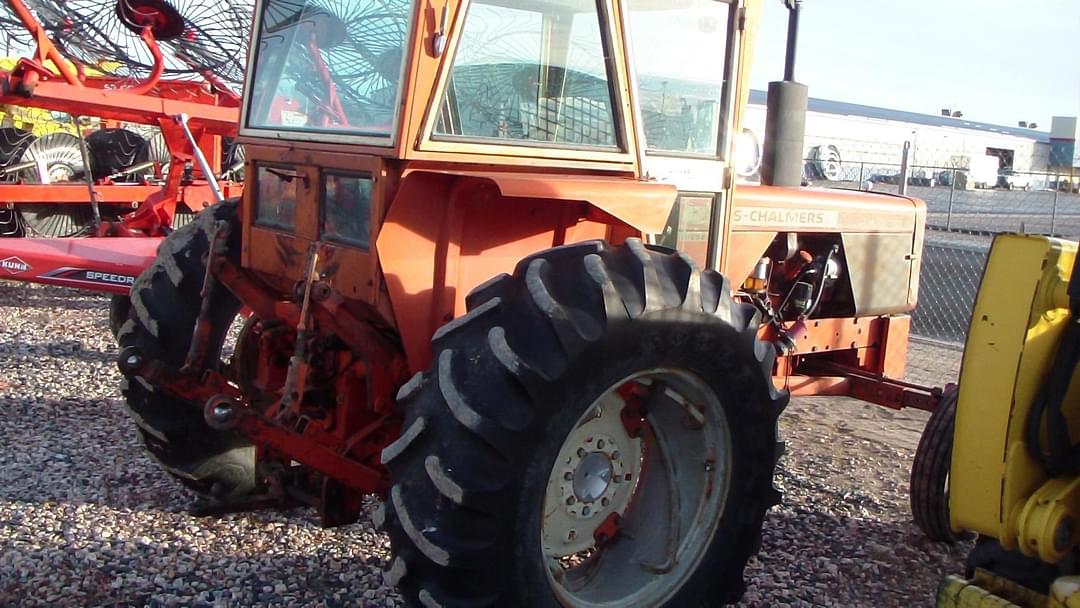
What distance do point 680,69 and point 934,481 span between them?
207 centimetres

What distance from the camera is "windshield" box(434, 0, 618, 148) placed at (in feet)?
9.88

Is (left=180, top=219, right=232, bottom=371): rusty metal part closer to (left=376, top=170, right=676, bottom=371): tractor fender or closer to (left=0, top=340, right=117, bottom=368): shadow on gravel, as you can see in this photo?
(left=376, top=170, right=676, bottom=371): tractor fender

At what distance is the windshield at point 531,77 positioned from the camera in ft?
9.88

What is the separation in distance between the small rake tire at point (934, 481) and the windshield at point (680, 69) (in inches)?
63.5

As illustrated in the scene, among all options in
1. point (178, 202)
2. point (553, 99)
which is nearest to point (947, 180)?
point (178, 202)

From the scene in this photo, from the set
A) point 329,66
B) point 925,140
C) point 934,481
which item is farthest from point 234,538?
point 925,140

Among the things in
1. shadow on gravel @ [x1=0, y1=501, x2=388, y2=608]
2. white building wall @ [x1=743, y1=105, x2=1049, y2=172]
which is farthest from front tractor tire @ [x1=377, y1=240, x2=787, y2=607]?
white building wall @ [x1=743, y1=105, x2=1049, y2=172]

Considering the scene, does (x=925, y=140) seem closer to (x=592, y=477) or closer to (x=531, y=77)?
(x=531, y=77)

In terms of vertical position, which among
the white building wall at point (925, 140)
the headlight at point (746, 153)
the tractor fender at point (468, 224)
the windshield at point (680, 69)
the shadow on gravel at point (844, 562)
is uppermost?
the white building wall at point (925, 140)

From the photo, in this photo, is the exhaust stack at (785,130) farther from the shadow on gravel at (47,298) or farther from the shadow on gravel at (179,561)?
the shadow on gravel at (47,298)

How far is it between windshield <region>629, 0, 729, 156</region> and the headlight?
138mm

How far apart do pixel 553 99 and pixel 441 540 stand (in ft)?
4.88

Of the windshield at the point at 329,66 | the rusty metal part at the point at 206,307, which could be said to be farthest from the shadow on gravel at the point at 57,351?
the windshield at the point at 329,66

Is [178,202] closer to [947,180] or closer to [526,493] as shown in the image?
[526,493]
